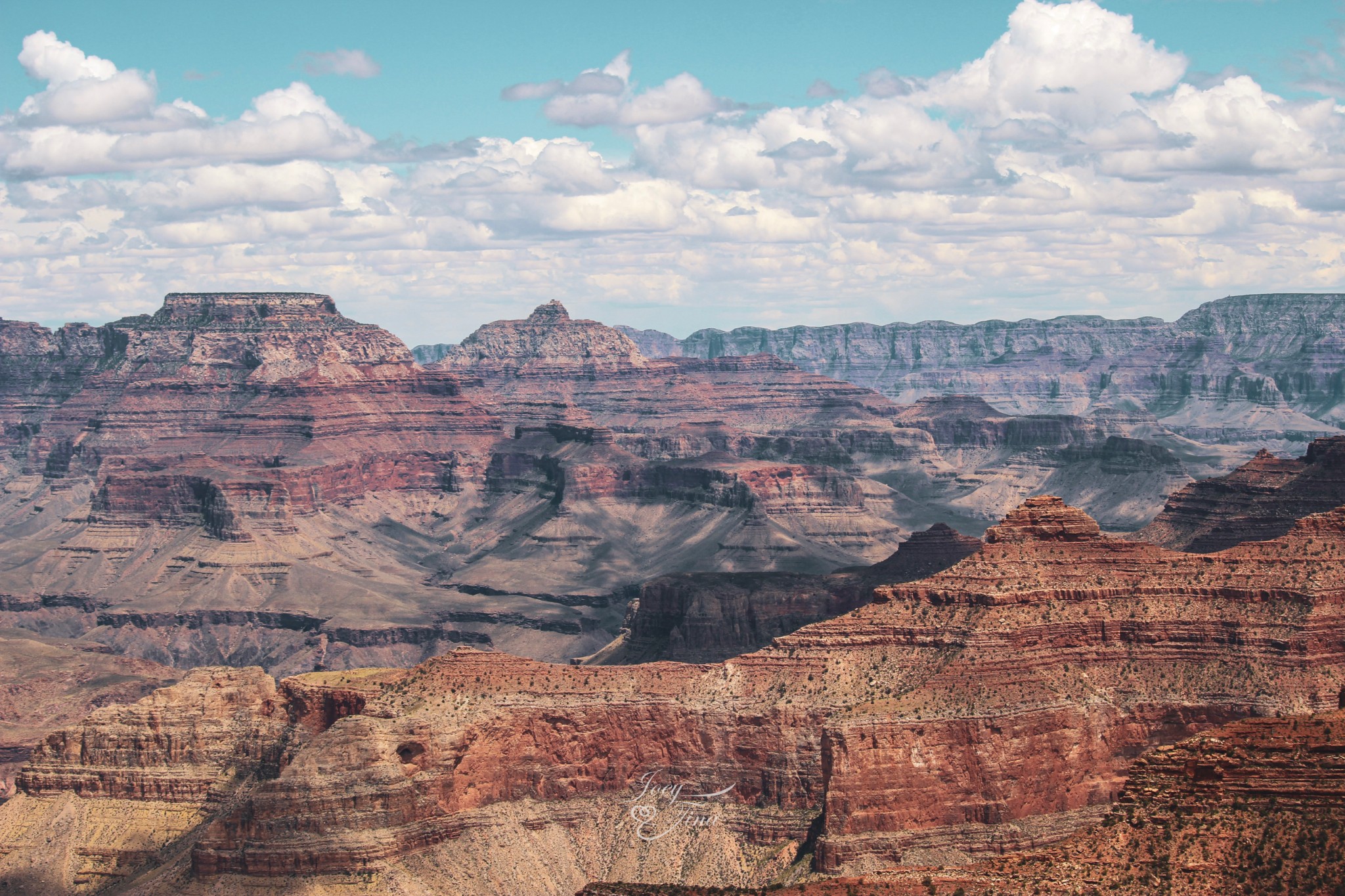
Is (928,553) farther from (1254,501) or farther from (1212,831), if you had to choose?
(1212,831)

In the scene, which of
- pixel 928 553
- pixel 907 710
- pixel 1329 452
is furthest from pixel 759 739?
pixel 1329 452

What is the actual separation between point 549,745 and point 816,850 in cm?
1912

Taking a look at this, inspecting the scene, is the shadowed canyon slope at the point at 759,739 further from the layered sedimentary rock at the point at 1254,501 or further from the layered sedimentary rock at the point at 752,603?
the layered sedimentary rock at the point at 752,603

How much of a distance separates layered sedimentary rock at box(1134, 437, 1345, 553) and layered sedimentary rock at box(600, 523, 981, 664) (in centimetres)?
1975

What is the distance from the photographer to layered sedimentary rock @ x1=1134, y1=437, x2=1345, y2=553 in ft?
554

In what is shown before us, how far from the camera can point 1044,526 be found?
118688 millimetres

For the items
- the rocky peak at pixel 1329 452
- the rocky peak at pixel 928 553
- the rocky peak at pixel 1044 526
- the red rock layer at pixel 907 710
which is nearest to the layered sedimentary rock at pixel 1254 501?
the rocky peak at pixel 1329 452

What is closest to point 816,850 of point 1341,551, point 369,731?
point 369,731

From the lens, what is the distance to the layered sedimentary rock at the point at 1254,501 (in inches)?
6654

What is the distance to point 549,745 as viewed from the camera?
116m

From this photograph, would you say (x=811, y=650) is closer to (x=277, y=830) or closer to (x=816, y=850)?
(x=816, y=850)

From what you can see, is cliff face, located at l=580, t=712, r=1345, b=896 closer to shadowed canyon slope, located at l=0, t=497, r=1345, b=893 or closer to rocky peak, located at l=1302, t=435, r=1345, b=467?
shadowed canyon slope, located at l=0, t=497, r=1345, b=893

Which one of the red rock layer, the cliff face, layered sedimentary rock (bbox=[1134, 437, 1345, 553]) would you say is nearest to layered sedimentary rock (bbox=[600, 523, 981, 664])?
layered sedimentary rock (bbox=[1134, 437, 1345, 553])

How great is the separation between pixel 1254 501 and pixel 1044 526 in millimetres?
64232
